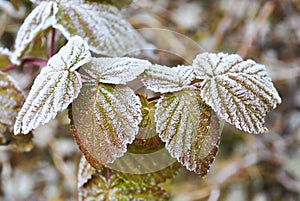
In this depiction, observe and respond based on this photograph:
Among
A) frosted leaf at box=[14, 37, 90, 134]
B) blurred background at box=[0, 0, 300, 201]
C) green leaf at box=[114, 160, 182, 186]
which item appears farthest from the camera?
blurred background at box=[0, 0, 300, 201]

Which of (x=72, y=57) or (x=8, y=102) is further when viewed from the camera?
(x=8, y=102)

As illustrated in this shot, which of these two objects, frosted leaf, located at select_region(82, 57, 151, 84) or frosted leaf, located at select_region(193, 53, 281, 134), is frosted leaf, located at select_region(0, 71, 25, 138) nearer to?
frosted leaf, located at select_region(82, 57, 151, 84)

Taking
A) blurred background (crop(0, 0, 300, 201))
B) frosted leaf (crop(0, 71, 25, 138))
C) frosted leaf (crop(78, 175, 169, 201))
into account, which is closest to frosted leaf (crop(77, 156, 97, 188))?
frosted leaf (crop(78, 175, 169, 201))

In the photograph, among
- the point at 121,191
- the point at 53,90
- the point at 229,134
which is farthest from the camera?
the point at 229,134

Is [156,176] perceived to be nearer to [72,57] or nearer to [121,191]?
[121,191]

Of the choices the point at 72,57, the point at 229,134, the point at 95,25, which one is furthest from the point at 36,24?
the point at 229,134

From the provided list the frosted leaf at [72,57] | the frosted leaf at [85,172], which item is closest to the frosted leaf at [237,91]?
the frosted leaf at [72,57]
